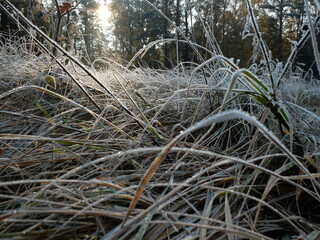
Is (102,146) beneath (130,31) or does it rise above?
beneath

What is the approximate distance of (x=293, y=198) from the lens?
63 centimetres

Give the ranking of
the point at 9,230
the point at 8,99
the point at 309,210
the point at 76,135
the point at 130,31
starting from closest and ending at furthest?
the point at 9,230, the point at 309,210, the point at 76,135, the point at 8,99, the point at 130,31

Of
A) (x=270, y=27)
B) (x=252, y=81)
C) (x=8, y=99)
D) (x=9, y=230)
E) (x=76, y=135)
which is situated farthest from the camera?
(x=270, y=27)

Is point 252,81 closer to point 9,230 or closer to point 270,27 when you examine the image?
point 9,230

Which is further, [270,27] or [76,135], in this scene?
[270,27]

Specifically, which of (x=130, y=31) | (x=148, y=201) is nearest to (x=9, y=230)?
(x=148, y=201)

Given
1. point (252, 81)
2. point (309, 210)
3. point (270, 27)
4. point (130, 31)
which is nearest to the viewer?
point (309, 210)

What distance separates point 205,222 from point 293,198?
0.92 feet

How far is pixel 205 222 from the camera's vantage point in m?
0.49

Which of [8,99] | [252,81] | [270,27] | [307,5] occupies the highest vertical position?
[270,27]

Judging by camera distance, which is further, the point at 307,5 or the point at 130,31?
the point at 130,31

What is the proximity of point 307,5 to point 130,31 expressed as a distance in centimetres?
2075

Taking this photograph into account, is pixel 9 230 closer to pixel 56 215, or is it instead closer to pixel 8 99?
pixel 56 215

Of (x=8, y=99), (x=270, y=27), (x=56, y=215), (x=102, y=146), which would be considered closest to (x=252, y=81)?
(x=102, y=146)
